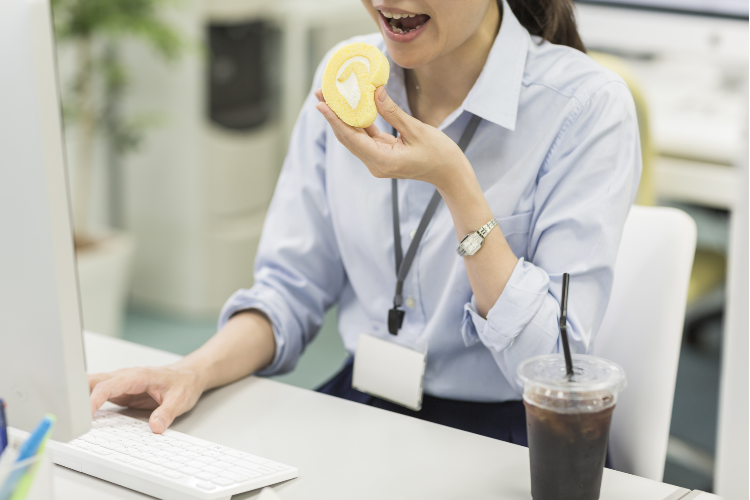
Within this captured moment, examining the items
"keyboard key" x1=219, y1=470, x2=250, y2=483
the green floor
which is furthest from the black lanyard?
the green floor

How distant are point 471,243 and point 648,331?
0.26 meters

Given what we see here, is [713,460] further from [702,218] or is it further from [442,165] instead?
[442,165]

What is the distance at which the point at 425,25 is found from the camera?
1.00 m

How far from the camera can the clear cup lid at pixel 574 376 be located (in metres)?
0.75

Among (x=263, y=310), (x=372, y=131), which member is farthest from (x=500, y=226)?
(x=263, y=310)

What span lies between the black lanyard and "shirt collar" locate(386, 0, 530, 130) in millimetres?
27

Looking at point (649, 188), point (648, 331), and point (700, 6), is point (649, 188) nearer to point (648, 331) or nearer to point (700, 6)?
point (700, 6)

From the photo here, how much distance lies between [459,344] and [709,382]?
1.64 m

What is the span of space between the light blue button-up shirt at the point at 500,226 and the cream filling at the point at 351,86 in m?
0.16

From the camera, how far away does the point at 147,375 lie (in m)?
0.95

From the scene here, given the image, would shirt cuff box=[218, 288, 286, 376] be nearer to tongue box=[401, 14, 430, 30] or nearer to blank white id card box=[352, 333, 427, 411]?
blank white id card box=[352, 333, 427, 411]

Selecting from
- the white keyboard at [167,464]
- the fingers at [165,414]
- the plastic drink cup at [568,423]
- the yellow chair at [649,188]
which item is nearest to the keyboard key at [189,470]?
the white keyboard at [167,464]

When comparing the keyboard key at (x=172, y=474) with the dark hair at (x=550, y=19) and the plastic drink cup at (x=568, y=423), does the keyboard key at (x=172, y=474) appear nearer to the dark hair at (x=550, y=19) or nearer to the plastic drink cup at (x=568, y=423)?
the plastic drink cup at (x=568, y=423)

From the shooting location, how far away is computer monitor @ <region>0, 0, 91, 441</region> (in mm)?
619
